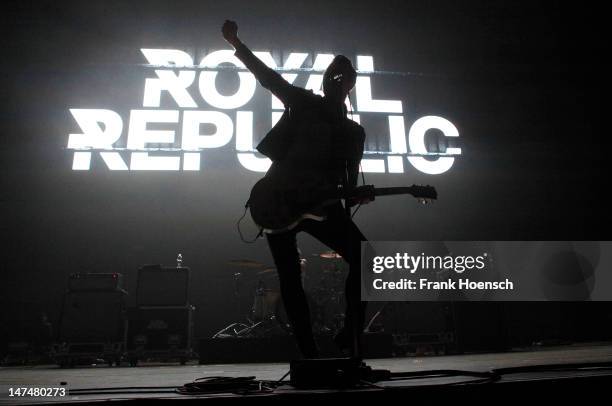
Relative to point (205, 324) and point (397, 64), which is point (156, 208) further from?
point (397, 64)

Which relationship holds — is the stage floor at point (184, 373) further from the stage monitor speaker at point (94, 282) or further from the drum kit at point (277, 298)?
the drum kit at point (277, 298)

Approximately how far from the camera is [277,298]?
201 inches

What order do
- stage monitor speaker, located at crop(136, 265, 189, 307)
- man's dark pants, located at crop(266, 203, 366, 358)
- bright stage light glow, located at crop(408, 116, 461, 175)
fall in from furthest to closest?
1. bright stage light glow, located at crop(408, 116, 461, 175)
2. stage monitor speaker, located at crop(136, 265, 189, 307)
3. man's dark pants, located at crop(266, 203, 366, 358)

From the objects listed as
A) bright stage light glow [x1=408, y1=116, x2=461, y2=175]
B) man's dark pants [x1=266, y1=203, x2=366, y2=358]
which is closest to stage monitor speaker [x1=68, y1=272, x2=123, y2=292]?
man's dark pants [x1=266, y1=203, x2=366, y2=358]

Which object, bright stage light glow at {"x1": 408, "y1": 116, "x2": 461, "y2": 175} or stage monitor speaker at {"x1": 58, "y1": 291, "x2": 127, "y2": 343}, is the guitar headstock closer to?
stage monitor speaker at {"x1": 58, "y1": 291, "x2": 127, "y2": 343}

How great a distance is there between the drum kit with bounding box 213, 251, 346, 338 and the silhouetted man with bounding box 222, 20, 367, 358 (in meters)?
2.89

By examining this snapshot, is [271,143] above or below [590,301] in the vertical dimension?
above

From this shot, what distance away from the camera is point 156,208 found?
5.84 metres

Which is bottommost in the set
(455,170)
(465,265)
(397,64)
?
(465,265)

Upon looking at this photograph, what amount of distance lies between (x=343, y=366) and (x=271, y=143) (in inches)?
34.7

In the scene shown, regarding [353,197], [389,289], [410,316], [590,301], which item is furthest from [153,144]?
[590,301]

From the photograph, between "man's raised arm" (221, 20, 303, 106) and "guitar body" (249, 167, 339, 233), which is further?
"man's raised arm" (221, 20, 303, 106)

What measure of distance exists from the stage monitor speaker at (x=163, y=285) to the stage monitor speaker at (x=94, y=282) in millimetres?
236

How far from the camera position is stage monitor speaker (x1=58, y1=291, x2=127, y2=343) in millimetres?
4512
